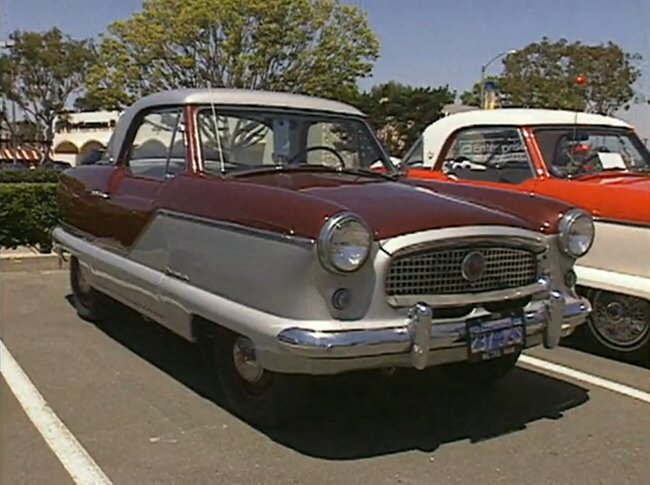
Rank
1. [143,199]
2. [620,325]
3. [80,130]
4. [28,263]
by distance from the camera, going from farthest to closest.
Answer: [80,130], [28,263], [620,325], [143,199]

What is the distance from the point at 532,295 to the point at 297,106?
214cm

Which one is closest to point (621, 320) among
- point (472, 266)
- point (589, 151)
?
point (589, 151)

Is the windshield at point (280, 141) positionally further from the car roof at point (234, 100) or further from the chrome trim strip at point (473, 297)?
the chrome trim strip at point (473, 297)

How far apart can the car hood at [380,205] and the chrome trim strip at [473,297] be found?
299 mm

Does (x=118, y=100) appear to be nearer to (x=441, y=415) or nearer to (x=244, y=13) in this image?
(x=244, y=13)

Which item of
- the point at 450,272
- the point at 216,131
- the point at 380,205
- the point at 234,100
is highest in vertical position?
the point at 234,100

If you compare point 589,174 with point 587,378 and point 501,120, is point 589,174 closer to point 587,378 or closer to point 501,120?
point 501,120

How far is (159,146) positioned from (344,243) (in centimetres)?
227

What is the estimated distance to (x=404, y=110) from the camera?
4456cm

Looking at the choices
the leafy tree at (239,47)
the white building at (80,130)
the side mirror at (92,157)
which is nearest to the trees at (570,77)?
the leafy tree at (239,47)

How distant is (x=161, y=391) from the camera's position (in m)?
4.70

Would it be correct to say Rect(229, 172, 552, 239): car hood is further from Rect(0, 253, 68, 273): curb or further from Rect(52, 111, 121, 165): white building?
Rect(52, 111, 121, 165): white building

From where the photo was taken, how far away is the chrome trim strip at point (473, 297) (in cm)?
370

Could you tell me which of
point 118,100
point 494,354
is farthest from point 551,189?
point 118,100
